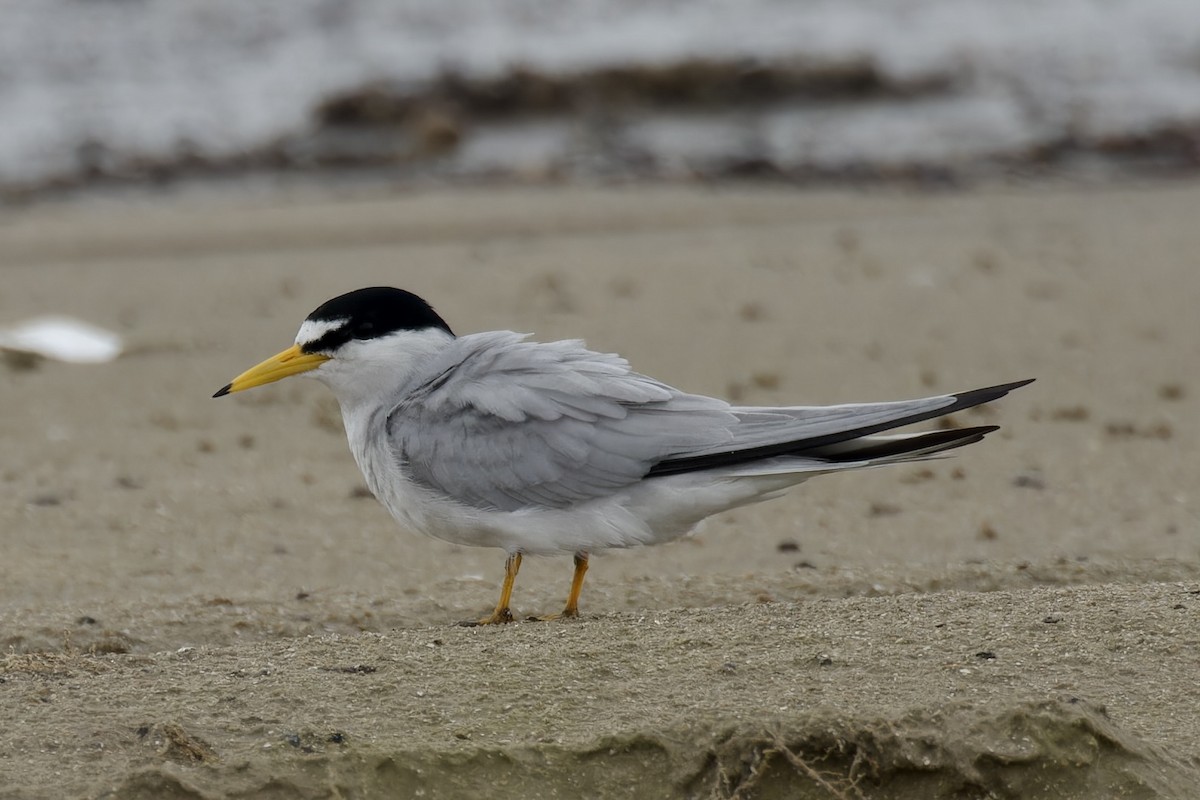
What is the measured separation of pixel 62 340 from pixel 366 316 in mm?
3548

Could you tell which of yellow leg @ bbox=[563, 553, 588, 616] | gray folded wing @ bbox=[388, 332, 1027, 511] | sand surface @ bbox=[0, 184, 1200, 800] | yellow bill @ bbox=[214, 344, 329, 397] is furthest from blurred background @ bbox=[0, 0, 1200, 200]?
yellow leg @ bbox=[563, 553, 588, 616]

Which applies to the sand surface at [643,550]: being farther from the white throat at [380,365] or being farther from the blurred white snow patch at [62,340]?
the white throat at [380,365]

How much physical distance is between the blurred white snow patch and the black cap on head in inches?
123

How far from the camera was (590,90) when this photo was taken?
46.8ft

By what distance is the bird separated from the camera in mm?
4059

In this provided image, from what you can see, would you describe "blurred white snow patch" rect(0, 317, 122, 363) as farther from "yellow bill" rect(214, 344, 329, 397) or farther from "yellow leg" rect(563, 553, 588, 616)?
"yellow leg" rect(563, 553, 588, 616)

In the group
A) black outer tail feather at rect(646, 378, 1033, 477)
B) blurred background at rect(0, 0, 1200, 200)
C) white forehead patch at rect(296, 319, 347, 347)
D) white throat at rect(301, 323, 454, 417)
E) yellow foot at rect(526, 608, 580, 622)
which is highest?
blurred background at rect(0, 0, 1200, 200)

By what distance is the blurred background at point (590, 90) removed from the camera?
39.7ft

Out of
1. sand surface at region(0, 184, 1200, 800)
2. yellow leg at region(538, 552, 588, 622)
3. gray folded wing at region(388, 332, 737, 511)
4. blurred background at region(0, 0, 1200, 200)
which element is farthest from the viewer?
blurred background at region(0, 0, 1200, 200)

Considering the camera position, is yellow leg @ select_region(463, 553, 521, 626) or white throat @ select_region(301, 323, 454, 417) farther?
white throat @ select_region(301, 323, 454, 417)

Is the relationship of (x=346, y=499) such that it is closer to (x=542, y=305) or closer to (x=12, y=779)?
(x=542, y=305)

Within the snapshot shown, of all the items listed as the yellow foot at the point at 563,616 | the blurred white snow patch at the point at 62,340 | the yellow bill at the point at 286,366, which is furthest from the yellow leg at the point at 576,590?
the blurred white snow patch at the point at 62,340

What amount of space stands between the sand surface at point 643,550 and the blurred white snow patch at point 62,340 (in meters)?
0.13

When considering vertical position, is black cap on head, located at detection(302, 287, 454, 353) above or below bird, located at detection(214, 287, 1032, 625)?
above
